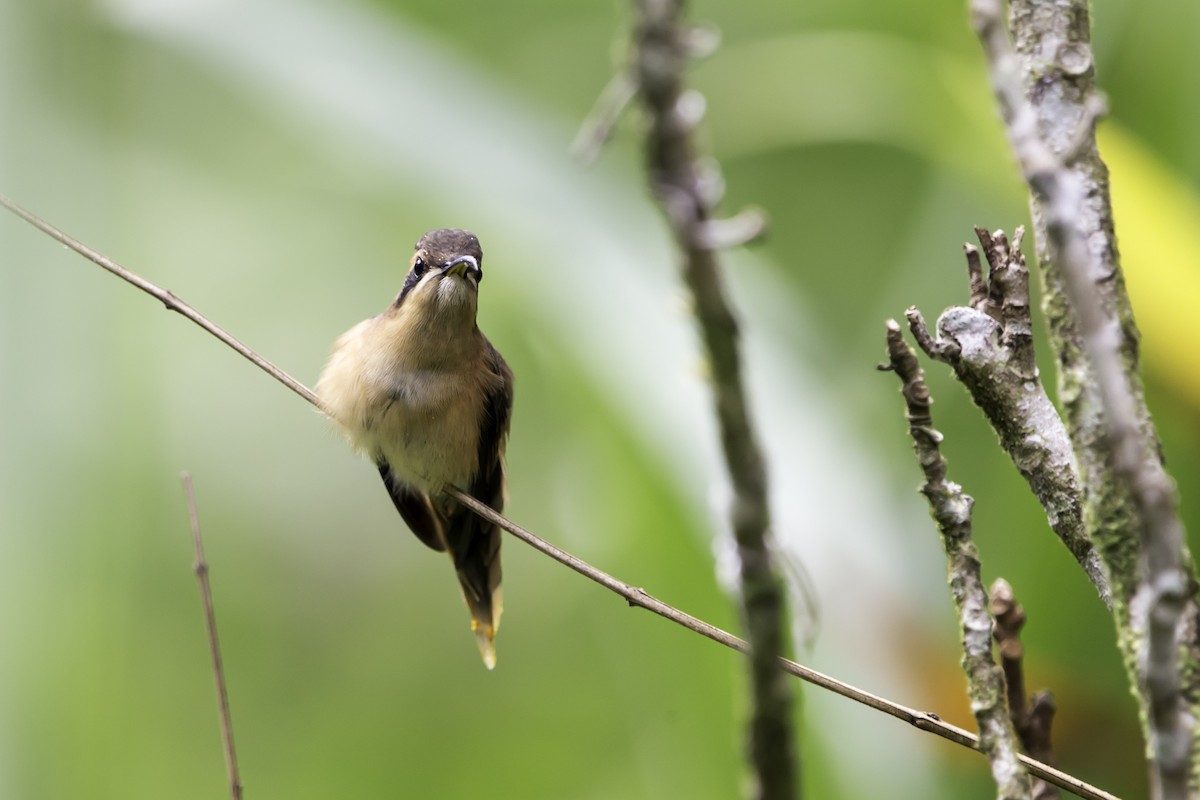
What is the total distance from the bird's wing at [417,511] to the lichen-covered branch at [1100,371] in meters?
1.96

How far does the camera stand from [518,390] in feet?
20.2

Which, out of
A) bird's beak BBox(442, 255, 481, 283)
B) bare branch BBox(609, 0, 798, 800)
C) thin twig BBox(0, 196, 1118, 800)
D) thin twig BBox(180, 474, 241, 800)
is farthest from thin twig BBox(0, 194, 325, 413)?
Result: bare branch BBox(609, 0, 798, 800)

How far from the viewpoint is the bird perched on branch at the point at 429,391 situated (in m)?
2.55

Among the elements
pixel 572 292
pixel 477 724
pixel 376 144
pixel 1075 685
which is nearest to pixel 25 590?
pixel 376 144

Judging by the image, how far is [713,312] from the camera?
54cm

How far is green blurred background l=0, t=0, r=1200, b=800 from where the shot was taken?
2.78 m

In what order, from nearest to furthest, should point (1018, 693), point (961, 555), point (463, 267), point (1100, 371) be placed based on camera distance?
point (1100, 371) < point (961, 555) < point (1018, 693) < point (463, 267)

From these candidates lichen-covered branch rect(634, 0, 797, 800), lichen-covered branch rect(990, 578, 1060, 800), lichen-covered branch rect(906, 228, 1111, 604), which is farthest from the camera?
lichen-covered branch rect(990, 578, 1060, 800)

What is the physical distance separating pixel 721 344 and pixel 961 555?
1.73 ft

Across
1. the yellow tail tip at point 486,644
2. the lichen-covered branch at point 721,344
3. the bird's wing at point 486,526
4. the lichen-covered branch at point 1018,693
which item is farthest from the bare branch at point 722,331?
the bird's wing at point 486,526

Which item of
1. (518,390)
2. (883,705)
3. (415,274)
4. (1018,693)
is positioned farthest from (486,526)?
(518,390)

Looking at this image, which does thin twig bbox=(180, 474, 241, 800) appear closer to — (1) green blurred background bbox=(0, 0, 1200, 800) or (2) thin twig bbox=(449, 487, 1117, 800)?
(2) thin twig bbox=(449, 487, 1117, 800)

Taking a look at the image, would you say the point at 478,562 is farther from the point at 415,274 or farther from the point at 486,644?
the point at 415,274

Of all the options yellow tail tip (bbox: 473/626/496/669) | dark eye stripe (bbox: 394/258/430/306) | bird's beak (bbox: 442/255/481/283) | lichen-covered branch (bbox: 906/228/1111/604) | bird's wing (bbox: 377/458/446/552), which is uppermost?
dark eye stripe (bbox: 394/258/430/306)
